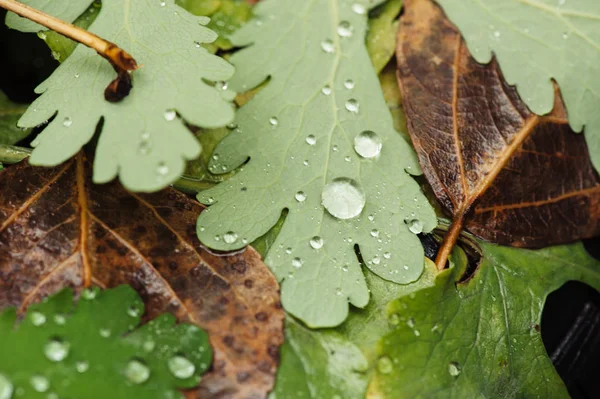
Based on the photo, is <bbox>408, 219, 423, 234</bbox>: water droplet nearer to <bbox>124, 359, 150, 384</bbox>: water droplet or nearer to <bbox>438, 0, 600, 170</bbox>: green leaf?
<bbox>438, 0, 600, 170</bbox>: green leaf

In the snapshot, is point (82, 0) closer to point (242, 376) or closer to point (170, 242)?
point (170, 242)

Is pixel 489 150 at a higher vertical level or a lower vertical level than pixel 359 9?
lower

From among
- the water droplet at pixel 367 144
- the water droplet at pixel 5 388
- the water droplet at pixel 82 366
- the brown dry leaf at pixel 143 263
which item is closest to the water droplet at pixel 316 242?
the brown dry leaf at pixel 143 263

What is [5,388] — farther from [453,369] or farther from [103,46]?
[453,369]

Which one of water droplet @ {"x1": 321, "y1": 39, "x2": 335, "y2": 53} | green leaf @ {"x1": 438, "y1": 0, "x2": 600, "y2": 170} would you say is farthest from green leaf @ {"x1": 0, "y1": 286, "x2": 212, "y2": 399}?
green leaf @ {"x1": 438, "y1": 0, "x2": 600, "y2": 170}

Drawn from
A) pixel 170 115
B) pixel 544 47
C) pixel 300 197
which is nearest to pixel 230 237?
pixel 300 197

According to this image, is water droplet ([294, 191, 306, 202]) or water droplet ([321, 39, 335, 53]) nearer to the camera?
water droplet ([294, 191, 306, 202])
